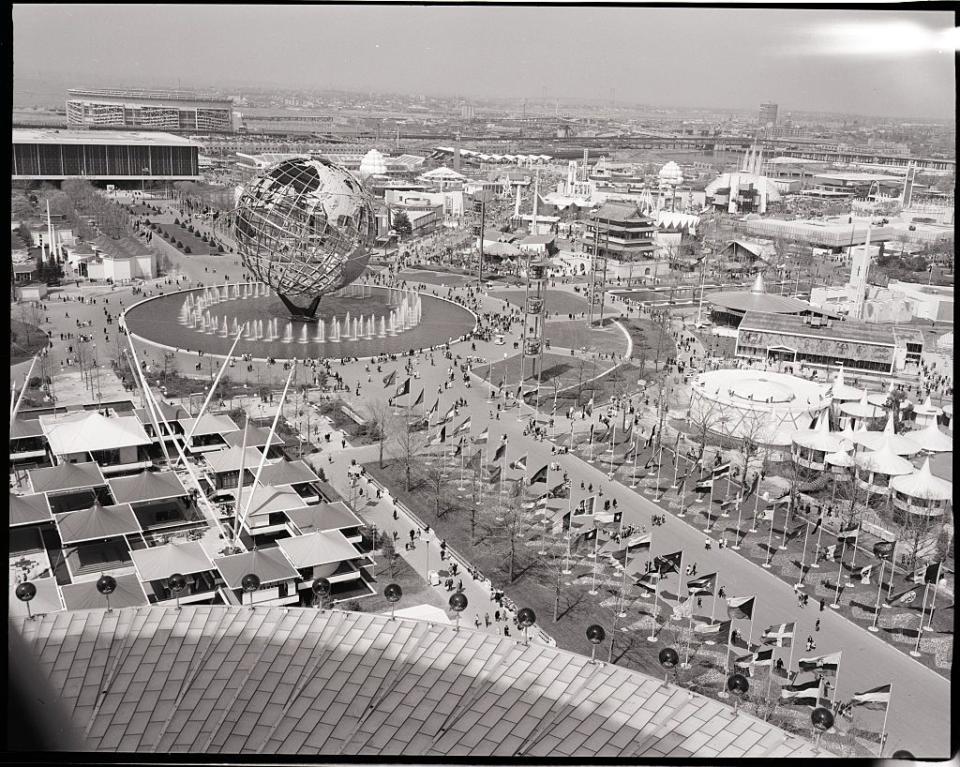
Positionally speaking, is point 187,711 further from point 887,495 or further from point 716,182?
point 716,182

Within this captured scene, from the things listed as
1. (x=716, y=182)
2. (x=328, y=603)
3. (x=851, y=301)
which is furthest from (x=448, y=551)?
(x=716, y=182)

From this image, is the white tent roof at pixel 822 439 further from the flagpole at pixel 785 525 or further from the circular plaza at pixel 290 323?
the circular plaza at pixel 290 323

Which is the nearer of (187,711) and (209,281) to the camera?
(187,711)

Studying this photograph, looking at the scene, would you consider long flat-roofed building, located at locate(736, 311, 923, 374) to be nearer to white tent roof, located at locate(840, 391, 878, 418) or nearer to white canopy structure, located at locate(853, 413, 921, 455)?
white tent roof, located at locate(840, 391, 878, 418)

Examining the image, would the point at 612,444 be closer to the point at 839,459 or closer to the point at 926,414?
the point at 839,459

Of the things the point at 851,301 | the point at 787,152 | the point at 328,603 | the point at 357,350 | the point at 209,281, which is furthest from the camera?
the point at 787,152

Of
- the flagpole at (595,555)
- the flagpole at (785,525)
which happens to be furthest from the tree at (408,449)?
the flagpole at (785,525)

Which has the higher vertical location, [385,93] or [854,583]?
[385,93]

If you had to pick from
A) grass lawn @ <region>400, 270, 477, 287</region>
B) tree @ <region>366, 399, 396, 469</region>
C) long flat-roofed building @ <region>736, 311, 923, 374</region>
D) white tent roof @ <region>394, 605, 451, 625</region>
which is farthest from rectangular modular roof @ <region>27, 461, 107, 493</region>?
grass lawn @ <region>400, 270, 477, 287</region>

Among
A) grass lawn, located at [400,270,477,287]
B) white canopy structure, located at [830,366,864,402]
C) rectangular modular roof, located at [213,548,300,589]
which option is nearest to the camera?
rectangular modular roof, located at [213,548,300,589]
